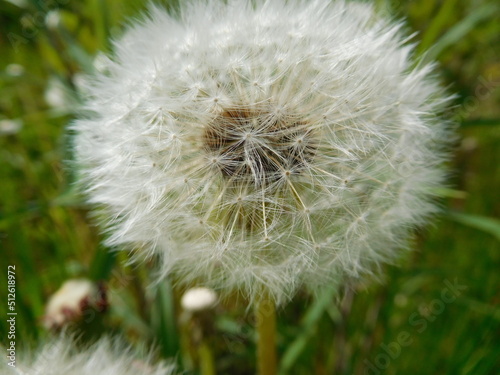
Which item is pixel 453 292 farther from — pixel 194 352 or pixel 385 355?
pixel 194 352

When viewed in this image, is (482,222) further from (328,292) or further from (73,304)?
(73,304)

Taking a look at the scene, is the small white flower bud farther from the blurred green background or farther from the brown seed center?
the brown seed center

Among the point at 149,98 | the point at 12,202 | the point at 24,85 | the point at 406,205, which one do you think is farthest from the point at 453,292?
the point at 24,85

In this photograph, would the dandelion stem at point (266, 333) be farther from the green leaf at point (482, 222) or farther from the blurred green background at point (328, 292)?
the green leaf at point (482, 222)

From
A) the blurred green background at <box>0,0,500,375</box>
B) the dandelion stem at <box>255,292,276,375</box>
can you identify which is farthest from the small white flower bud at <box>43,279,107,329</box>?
the dandelion stem at <box>255,292,276,375</box>

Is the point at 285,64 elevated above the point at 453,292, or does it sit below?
above

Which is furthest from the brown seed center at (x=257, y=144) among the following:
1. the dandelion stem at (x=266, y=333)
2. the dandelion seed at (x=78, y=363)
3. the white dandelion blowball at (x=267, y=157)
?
the dandelion seed at (x=78, y=363)

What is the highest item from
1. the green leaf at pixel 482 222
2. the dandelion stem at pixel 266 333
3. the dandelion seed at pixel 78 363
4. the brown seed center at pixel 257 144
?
the brown seed center at pixel 257 144

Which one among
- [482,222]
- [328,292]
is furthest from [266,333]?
[482,222]
